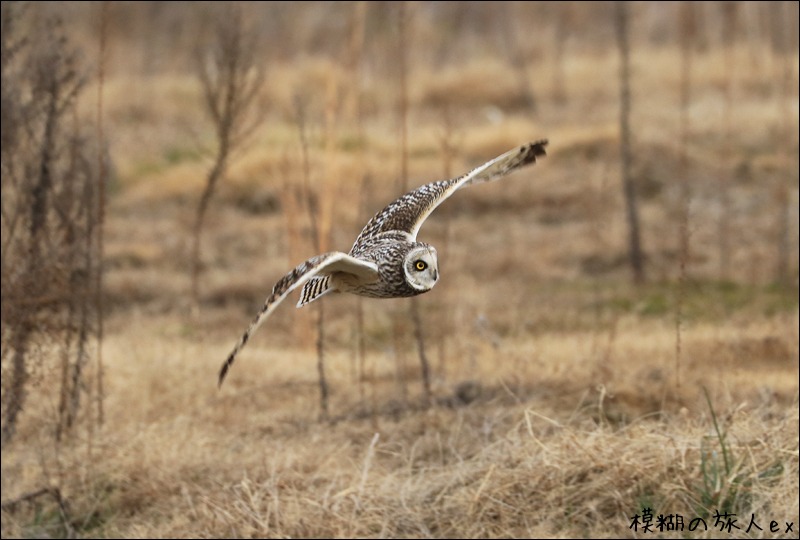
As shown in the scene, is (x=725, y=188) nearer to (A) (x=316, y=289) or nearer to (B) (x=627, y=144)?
(B) (x=627, y=144)

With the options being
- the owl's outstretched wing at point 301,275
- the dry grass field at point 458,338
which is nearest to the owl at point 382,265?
the owl's outstretched wing at point 301,275

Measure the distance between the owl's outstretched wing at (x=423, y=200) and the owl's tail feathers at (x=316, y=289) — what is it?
0.37 metres

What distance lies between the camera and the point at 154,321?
39.3 ft

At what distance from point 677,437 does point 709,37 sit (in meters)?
20.0

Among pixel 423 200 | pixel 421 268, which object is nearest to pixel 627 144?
pixel 423 200

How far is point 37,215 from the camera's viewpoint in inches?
304

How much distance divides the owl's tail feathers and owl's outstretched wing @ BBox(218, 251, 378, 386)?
0.97 feet

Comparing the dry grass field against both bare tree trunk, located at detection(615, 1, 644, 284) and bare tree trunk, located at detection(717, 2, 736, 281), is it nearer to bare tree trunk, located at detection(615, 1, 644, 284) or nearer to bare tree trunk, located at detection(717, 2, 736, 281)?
bare tree trunk, located at detection(717, 2, 736, 281)

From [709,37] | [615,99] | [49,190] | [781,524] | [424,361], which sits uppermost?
[709,37]

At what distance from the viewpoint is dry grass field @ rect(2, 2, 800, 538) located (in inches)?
262

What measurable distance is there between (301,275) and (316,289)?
25.8 inches

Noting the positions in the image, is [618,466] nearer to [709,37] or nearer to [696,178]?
[696,178]

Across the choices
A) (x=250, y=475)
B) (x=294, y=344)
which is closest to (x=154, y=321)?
(x=294, y=344)

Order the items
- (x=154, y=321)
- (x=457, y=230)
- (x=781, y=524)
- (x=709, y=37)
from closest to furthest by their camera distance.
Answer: (x=781, y=524), (x=154, y=321), (x=457, y=230), (x=709, y=37)
